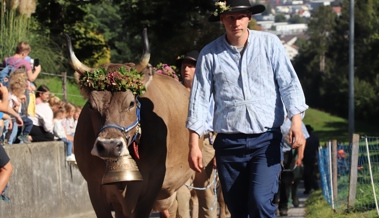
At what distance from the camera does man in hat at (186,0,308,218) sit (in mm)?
7719

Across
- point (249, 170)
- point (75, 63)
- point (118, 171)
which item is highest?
point (75, 63)

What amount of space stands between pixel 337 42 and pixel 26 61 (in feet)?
288

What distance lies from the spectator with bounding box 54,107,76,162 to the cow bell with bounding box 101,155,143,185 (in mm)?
6964

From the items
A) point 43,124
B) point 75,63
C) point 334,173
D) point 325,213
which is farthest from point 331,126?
point 75,63

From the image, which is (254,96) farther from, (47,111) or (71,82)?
(71,82)

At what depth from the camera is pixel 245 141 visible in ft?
25.4

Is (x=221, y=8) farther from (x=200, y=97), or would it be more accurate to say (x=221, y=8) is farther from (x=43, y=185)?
(x=43, y=185)

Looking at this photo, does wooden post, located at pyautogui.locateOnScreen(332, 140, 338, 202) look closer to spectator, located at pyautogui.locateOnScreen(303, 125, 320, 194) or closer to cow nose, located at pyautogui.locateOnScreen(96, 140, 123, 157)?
spectator, located at pyautogui.locateOnScreen(303, 125, 320, 194)

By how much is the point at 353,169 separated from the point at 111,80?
7368 mm

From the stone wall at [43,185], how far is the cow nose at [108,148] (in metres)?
4.90

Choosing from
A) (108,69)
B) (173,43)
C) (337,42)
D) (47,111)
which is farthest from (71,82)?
(337,42)

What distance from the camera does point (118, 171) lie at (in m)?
8.59

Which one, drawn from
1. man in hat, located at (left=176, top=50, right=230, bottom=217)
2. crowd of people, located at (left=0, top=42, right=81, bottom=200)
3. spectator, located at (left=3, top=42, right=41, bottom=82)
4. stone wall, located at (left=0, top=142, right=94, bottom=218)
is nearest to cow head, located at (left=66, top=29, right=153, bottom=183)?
man in hat, located at (left=176, top=50, right=230, bottom=217)

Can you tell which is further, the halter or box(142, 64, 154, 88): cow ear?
box(142, 64, 154, 88): cow ear
